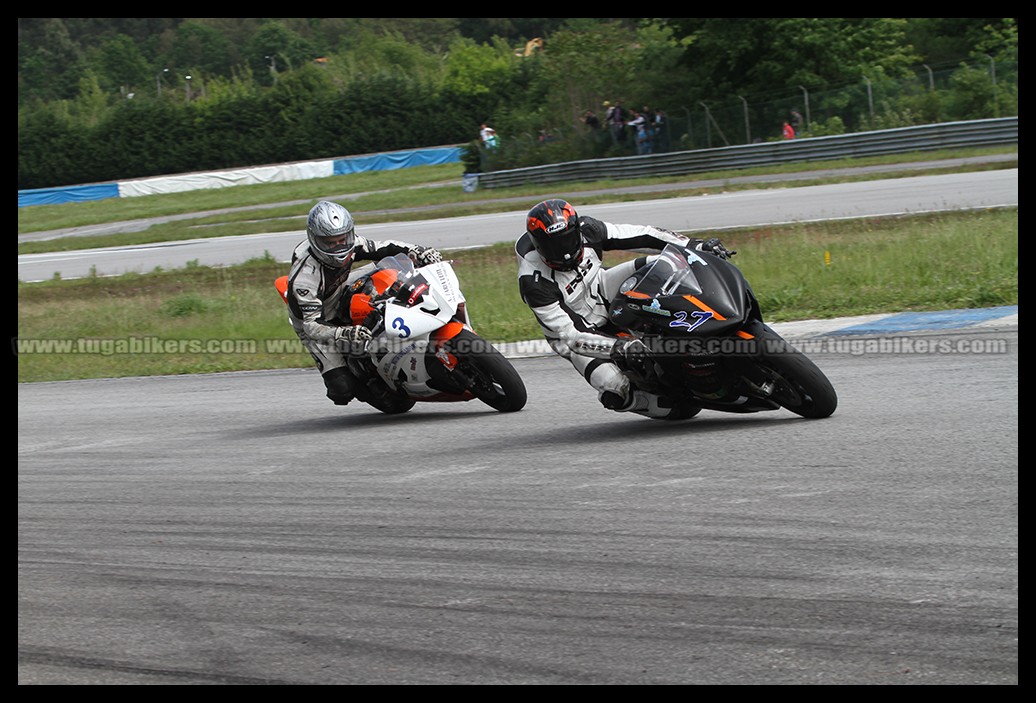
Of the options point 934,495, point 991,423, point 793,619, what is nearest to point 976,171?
point 991,423

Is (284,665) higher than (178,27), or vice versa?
(178,27)

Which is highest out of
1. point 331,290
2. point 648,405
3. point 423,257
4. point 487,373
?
point 423,257

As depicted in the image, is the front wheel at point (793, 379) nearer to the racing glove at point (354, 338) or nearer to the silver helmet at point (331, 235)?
the racing glove at point (354, 338)

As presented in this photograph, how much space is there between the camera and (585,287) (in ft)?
25.3

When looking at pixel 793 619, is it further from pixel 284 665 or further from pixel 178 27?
pixel 178 27

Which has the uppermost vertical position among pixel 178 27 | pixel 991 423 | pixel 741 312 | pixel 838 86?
pixel 178 27

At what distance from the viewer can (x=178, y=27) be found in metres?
122

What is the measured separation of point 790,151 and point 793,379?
24.4 m

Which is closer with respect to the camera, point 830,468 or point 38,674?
point 38,674

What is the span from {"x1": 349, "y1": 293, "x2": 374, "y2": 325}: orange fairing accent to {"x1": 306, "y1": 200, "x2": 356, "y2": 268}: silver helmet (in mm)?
393

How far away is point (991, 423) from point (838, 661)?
3.22 metres

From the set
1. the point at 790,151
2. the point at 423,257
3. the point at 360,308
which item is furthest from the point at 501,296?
the point at 790,151

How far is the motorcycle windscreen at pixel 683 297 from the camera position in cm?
659

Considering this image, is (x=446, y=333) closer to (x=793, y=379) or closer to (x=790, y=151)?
(x=793, y=379)
